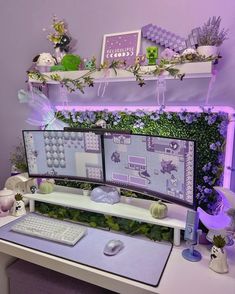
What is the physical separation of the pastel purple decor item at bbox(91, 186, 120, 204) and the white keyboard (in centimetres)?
20

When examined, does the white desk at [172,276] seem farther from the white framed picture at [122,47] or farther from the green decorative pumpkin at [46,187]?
the white framed picture at [122,47]

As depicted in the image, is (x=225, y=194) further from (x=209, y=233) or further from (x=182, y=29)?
(x=182, y=29)

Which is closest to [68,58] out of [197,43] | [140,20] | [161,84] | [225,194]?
[140,20]

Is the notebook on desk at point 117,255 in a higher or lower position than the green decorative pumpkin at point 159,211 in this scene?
lower

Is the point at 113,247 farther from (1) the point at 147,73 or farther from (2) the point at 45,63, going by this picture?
(2) the point at 45,63

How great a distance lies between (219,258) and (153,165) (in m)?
0.51

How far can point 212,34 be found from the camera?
1290 millimetres

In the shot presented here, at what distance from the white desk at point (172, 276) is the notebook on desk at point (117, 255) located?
0.8 inches

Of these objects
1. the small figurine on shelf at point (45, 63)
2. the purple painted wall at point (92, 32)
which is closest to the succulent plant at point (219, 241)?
the purple painted wall at point (92, 32)

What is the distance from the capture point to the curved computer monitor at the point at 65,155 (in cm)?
152

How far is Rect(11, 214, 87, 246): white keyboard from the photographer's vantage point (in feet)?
4.14

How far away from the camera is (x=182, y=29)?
1436 millimetres

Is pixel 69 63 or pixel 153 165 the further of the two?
pixel 69 63

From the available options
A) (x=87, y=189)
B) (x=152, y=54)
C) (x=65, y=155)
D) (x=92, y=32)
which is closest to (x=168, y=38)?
(x=152, y=54)
